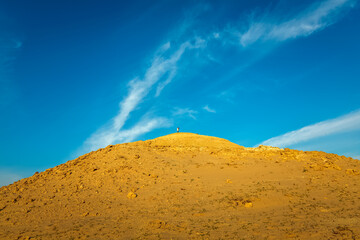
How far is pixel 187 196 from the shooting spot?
1567cm

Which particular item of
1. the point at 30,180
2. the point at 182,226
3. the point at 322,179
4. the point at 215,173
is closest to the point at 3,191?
the point at 30,180

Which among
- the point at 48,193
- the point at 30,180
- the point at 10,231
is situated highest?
the point at 30,180

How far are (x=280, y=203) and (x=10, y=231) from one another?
531 inches

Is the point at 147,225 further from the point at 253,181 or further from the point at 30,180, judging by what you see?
the point at 30,180

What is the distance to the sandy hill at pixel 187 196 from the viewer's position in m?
10.4

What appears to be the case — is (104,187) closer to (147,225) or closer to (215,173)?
(147,225)

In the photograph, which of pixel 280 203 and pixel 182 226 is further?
pixel 280 203

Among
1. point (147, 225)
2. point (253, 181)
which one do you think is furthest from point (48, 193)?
point (253, 181)

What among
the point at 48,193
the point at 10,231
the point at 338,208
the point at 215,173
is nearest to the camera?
the point at 10,231

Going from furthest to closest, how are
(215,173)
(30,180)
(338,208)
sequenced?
(215,173) → (30,180) → (338,208)

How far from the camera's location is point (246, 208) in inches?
524

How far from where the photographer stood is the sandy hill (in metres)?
10.4

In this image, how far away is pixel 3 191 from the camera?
16.2 metres

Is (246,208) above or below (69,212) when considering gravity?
below
